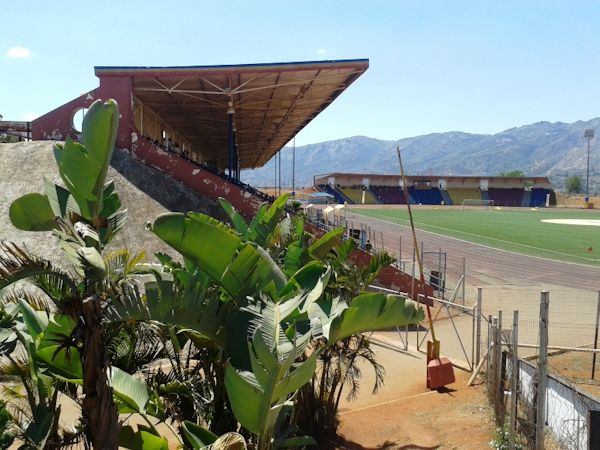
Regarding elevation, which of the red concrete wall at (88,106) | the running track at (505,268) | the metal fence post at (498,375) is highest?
the red concrete wall at (88,106)

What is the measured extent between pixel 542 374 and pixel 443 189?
12623 cm

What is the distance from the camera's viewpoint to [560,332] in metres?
18.7

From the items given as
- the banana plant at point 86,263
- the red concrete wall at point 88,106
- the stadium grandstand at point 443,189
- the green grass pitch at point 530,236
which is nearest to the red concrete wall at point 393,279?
the red concrete wall at point 88,106

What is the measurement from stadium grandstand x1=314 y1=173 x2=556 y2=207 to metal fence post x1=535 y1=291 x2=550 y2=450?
11370 centimetres

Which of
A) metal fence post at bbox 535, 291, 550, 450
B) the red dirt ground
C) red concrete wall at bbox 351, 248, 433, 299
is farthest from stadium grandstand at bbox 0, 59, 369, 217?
metal fence post at bbox 535, 291, 550, 450

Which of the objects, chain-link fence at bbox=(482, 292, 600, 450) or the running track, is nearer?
chain-link fence at bbox=(482, 292, 600, 450)

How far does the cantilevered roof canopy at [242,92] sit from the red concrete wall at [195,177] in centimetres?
Result: 307

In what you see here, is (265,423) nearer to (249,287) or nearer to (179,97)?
(249,287)

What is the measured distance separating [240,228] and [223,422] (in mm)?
3414

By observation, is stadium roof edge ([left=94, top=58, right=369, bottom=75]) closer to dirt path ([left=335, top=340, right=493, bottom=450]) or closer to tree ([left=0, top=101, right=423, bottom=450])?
dirt path ([left=335, top=340, right=493, bottom=450])

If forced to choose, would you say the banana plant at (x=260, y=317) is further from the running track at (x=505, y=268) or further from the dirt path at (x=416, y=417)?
the running track at (x=505, y=268)

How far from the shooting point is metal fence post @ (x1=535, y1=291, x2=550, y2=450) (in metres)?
7.71

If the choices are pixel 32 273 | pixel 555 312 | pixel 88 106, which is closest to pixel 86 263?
pixel 32 273

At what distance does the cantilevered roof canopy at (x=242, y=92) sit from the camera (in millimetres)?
25969
